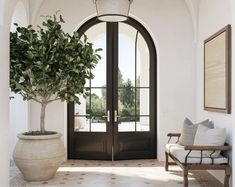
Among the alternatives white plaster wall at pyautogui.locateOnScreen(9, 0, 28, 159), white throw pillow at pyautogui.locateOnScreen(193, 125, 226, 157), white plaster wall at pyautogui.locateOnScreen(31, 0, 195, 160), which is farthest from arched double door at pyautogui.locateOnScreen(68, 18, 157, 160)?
white throw pillow at pyautogui.locateOnScreen(193, 125, 226, 157)

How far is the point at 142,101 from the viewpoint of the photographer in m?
7.25

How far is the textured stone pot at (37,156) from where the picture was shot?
17.2 ft

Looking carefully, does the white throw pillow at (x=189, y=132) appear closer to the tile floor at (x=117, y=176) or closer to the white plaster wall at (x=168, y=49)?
the tile floor at (x=117, y=176)

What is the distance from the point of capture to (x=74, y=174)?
19.2 ft

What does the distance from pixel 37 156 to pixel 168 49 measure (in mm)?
3467

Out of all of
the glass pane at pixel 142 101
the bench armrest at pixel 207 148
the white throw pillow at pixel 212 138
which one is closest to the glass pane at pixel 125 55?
the glass pane at pixel 142 101

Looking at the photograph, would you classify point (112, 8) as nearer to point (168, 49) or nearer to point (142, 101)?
point (168, 49)

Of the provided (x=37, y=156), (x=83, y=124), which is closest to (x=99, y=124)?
(x=83, y=124)

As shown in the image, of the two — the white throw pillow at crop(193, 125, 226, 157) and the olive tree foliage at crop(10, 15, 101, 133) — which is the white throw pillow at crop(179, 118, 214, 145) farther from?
the olive tree foliage at crop(10, 15, 101, 133)

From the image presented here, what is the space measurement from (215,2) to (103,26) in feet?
8.04

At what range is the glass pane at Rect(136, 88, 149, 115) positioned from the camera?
722 cm

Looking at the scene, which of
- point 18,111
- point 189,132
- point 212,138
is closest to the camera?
point 212,138

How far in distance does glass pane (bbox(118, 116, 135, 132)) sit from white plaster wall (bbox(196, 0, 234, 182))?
136 centimetres

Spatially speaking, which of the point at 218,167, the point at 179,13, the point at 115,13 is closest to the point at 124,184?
the point at 218,167
